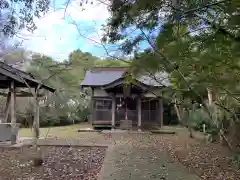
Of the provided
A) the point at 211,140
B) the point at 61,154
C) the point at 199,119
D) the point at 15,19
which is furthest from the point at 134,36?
the point at 199,119

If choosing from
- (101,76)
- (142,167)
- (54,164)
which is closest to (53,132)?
(101,76)

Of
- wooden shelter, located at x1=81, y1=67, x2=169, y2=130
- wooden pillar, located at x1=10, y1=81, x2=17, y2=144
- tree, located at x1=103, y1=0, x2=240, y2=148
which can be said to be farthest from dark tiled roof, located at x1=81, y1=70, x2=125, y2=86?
tree, located at x1=103, y1=0, x2=240, y2=148

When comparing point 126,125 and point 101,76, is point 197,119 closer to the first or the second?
point 126,125

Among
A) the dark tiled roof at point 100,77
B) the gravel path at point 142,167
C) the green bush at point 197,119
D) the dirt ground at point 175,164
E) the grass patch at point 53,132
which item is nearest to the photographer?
the gravel path at point 142,167

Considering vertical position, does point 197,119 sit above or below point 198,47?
below

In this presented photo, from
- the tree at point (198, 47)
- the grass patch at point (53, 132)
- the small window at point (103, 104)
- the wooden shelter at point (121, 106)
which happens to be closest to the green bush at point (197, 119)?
the wooden shelter at point (121, 106)

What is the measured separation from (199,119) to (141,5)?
1317 centimetres

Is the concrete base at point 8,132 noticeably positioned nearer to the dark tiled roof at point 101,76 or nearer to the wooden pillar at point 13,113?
the wooden pillar at point 13,113

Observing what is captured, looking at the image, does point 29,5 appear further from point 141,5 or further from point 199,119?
point 199,119

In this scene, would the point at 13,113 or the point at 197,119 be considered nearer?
the point at 13,113

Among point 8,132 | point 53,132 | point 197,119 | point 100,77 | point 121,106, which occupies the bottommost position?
point 53,132

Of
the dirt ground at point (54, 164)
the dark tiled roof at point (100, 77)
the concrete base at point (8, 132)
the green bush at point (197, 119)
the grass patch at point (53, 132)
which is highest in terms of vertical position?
the dark tiled roof at point (100, 77)

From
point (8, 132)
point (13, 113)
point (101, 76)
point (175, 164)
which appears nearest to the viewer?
point (175, 164)

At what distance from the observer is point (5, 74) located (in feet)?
40.9
